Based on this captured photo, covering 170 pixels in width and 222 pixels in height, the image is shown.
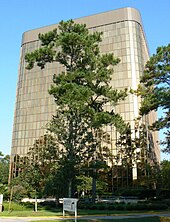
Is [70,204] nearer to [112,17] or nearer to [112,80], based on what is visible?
[112,80]

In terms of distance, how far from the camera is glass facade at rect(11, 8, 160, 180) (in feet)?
177

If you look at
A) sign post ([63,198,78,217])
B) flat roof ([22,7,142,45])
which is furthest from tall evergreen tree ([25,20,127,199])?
flat roof ([22,7,142,45])

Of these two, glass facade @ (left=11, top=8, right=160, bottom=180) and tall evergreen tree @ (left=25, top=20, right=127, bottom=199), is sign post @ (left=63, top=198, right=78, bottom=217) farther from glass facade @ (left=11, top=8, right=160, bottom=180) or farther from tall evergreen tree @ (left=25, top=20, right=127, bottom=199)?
glass facade @ (left=11, top=8, right=160, bottom=180)

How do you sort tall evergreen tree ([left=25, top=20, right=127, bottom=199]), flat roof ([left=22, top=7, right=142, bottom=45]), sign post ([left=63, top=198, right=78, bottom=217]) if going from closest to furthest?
sign post ([left=63, top=198, right=78, bottom=217]) → tall evergreen tree ([left=25, top=20, right=127, bottom=199]) → flat roof ([left=22, top=7, right=142, bottom=45])

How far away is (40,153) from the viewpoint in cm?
2838

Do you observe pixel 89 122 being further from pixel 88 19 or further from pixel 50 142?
pixel 88 19

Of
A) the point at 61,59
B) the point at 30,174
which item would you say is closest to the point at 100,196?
the point at 30,174

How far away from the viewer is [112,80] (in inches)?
2165

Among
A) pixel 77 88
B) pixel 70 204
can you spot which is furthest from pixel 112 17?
pixel 70 204

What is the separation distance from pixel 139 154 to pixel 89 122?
16.7 metres

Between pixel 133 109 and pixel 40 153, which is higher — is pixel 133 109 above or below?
above

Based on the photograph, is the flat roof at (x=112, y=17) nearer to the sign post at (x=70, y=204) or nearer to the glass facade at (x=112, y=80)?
the glass facade at (x=112, y=80)

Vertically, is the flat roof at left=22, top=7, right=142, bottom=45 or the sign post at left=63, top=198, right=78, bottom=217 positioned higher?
the flat roof at left=22, top=7, right=142, bottom=45

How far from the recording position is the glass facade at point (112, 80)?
53.9 m
